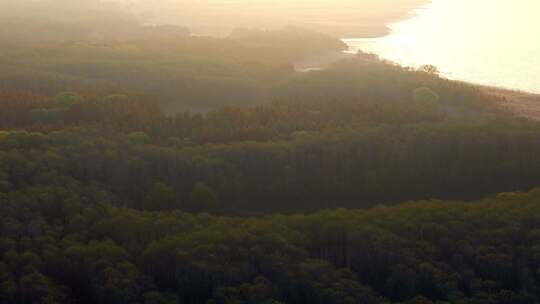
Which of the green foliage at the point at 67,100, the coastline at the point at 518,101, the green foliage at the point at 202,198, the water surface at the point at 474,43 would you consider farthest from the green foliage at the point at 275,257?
the water surface at the point at 474,43

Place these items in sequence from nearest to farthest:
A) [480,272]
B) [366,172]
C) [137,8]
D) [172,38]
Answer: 1. [480,272]
2. [366,172]
3. [172,38]
4. [137,8]

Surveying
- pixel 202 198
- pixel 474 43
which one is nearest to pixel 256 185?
pixel 202 198

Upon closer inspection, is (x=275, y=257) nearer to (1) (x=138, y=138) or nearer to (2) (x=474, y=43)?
(1) (x=138, y=138)

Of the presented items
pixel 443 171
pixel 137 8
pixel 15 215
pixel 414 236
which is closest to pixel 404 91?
pixel 443 171

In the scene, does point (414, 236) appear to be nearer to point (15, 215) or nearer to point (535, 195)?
point (535, 195)

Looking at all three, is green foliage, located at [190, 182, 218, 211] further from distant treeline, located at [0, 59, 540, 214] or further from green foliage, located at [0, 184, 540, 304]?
green foliage, located at [0, 184, 540, 304]
